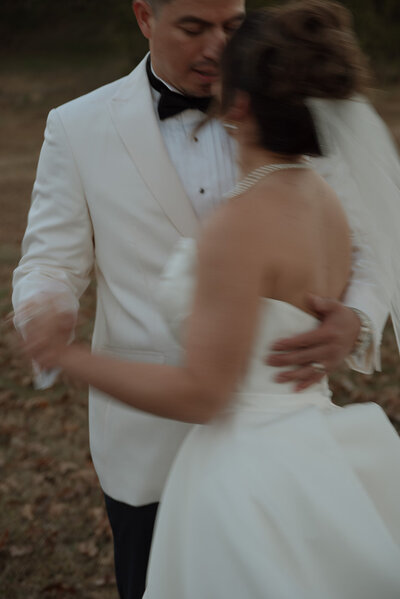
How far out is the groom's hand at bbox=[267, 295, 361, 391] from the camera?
6.69ft

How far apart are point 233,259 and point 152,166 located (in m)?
1.05

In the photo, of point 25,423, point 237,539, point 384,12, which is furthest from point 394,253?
point 384,12

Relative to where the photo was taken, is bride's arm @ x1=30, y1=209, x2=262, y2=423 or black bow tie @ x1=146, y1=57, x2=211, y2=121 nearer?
bride's arm @ x1=30, y1=209, x2=262, y2=423

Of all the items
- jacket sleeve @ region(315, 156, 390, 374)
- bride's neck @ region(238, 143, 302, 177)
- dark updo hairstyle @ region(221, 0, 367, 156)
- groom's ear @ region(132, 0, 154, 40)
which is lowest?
jacket sleeve @ region(315, 156, 390, 374)

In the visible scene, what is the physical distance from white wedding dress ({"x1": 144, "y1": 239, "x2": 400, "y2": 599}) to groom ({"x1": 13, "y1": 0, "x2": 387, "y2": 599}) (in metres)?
0.63

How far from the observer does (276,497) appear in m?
1.87

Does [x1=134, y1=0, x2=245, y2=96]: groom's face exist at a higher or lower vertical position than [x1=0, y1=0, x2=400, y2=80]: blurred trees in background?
higher

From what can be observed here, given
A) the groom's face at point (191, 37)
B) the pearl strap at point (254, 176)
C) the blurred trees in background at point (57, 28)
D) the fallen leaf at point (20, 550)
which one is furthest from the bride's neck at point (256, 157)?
the blurred trees in background at point (57, 28)

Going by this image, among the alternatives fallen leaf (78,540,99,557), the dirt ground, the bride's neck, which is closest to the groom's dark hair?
the dirt ground

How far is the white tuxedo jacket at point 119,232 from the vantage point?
272 centimetres

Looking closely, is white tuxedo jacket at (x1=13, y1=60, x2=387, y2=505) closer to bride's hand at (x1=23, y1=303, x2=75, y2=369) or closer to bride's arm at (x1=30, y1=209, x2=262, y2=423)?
bride's hand at (x1=23, y1=303, x2=75, y2=369)

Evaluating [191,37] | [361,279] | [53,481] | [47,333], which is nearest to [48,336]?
[47,333]

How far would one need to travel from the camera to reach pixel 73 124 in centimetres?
282

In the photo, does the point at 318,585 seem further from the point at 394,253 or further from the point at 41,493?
the point at 41,493
